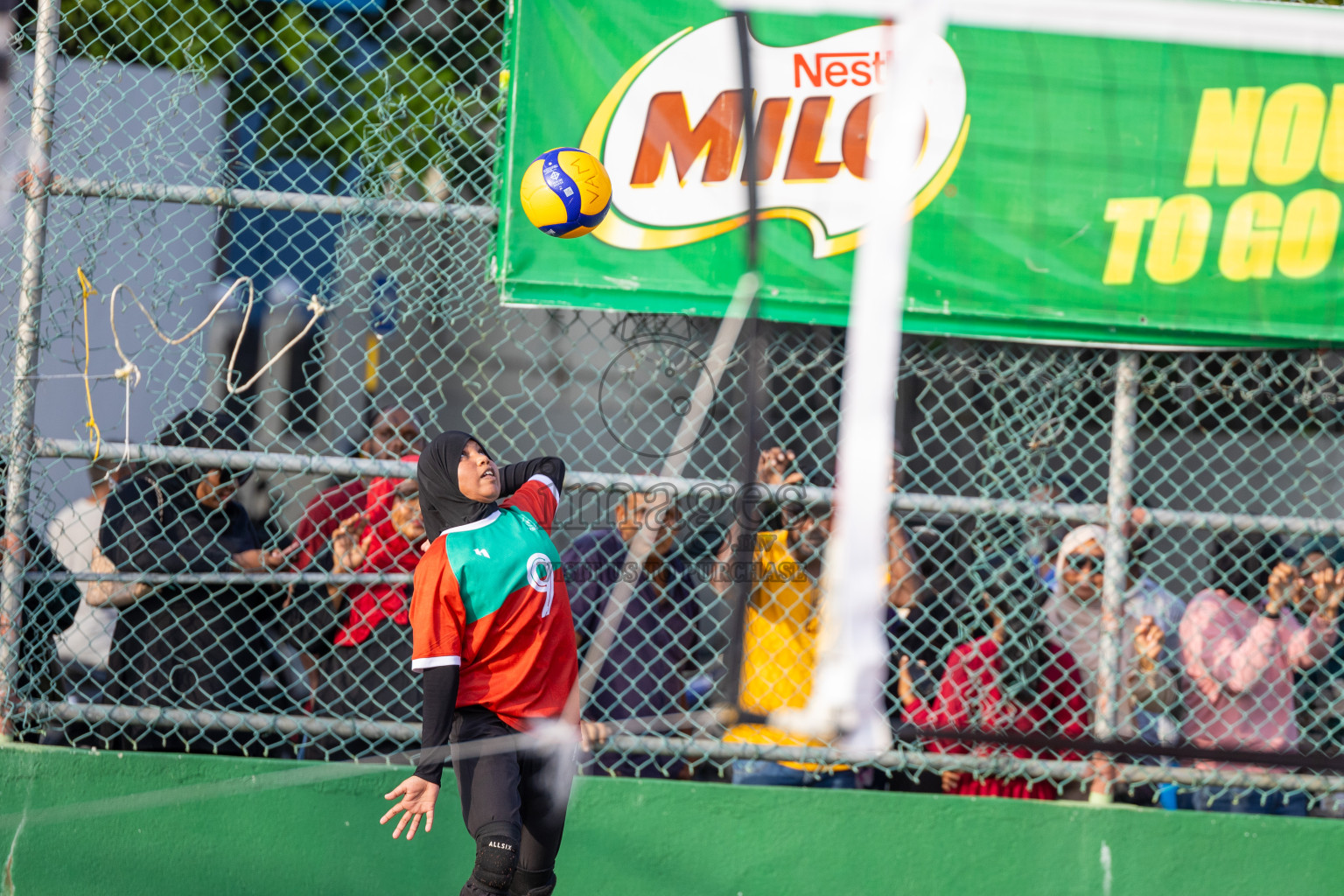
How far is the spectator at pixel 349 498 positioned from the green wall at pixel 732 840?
0.92 metres

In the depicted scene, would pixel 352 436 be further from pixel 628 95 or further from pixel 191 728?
pixel 628 95

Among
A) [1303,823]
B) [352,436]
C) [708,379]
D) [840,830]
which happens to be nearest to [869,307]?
[708,379]

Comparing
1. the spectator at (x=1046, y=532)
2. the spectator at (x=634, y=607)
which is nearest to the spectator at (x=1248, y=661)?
the spectator at (x=1046, y=532)

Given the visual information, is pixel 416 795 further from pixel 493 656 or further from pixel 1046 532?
pixel 1046 532

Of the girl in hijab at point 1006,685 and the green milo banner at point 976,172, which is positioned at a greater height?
the green milo banner at point 976,172

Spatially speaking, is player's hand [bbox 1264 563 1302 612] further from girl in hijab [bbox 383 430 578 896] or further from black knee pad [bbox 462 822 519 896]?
black knee pad [bbox 462 822 519 896]

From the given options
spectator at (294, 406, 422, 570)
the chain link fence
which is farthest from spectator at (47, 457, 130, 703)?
spectator at (294, 406, 422, 570)

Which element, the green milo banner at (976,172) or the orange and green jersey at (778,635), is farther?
the orange and green jersey at (778,635)

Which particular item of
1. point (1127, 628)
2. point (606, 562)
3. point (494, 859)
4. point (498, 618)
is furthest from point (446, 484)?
point (1127, 628)

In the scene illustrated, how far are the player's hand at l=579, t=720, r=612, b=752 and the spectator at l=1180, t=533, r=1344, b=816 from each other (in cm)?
218

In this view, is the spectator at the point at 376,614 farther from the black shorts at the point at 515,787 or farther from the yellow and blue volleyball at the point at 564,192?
the yellow and blue volleyball at the point at 564,192

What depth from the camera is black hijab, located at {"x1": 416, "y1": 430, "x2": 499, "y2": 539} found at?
11.7 ft

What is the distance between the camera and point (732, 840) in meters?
3.99

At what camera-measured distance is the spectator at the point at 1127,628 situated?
414 cm
